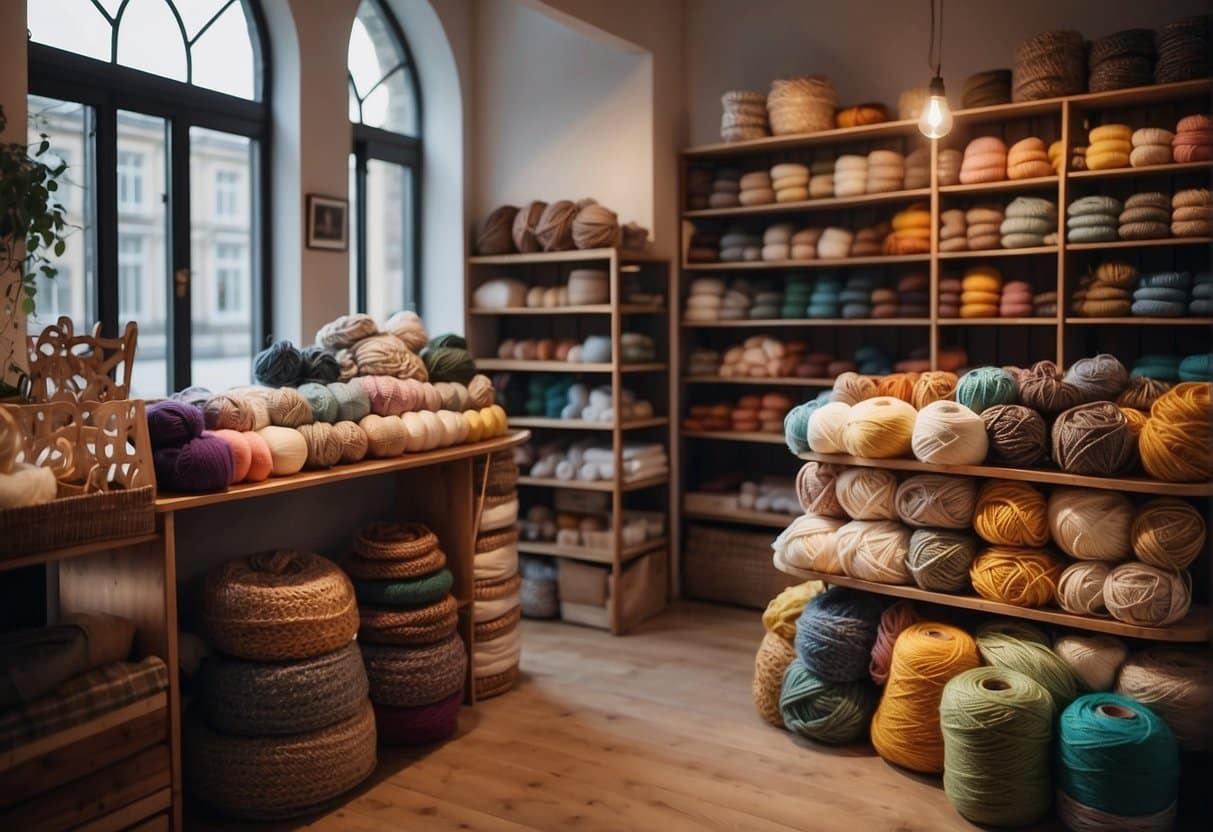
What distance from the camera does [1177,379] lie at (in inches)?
148

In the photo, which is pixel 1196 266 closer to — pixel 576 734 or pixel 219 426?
pixel 576 734

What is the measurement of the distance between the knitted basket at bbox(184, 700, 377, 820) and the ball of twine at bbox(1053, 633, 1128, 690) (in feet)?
6.52

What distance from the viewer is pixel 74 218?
3.53 m

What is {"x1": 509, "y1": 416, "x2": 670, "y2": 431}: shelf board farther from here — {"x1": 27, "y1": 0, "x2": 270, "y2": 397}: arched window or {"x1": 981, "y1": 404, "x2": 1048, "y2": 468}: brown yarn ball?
{"x1": 981, "y1": 404, "x2": 1048, "y2": 468}: brown yarn ball

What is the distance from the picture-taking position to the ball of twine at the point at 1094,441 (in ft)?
9.37

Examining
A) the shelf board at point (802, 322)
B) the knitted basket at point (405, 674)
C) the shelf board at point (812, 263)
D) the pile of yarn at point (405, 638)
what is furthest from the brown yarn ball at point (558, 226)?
the knitted basket at point (405, 674)

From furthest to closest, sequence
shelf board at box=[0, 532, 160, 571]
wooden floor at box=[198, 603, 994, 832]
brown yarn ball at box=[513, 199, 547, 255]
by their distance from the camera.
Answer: brown yarn ball at box=[513, 199, 547, 255], wooden floor at box=[198, 603, 994, 832], shelf board at box=[0, 532, 160, 571]

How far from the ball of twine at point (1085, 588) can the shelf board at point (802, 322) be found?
159cm

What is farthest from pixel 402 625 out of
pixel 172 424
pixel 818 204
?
pixel 818 204

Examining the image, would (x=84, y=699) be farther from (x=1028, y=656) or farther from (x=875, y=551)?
(x=1028, y=656)

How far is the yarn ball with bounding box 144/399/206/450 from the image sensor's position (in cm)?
267

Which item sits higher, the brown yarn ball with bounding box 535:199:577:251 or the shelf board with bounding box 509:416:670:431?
the brown yarn ball with bounding box 535:199:577:251

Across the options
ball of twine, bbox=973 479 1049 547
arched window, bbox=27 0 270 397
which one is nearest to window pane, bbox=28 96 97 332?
arched window, bbox=27 0 270 397

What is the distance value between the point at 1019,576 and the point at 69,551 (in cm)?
239
